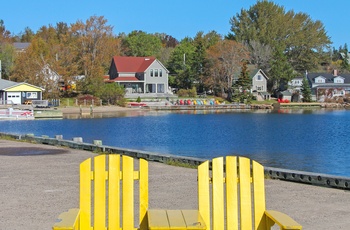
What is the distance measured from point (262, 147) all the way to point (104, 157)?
1168 inches

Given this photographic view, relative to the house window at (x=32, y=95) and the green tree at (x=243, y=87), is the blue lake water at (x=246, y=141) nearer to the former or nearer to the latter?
→ the house window at (x=32, y=95)

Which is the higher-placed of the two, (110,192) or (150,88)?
(150,88)

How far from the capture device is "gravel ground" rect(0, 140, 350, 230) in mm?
9227

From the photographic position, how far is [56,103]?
7750cm

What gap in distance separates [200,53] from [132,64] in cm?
1266

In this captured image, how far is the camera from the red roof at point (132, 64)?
300 ft

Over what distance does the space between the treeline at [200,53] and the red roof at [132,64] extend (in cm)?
202

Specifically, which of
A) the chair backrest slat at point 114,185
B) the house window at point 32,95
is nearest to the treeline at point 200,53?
the house window at point 32,95

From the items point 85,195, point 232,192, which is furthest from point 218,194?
point 85,195

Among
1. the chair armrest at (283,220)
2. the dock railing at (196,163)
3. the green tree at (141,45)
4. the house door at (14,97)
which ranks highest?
the green tree at (141,45)

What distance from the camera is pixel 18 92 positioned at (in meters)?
74.1

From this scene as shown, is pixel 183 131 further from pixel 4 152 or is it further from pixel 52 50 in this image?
pixel 52 50

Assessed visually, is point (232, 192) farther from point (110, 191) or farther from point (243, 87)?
point (243, 87)

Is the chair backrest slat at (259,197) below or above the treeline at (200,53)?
below
